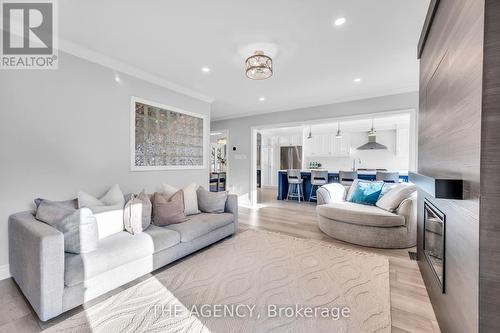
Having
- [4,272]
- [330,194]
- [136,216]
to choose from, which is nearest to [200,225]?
[136,216]

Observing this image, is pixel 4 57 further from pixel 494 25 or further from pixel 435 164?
pixel 435 164

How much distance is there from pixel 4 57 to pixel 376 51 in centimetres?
418

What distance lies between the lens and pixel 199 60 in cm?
302

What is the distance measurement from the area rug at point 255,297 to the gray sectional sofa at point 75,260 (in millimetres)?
136

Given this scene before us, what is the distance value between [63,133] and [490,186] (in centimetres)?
366

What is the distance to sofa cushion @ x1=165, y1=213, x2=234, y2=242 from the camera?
100 inches

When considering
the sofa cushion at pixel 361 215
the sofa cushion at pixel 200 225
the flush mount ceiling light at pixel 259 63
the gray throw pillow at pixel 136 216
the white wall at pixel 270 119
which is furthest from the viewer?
the white wall at pixel 270 119

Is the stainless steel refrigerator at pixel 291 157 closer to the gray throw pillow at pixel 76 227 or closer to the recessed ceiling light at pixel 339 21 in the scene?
the recessed ceiling light at pixel 339 21

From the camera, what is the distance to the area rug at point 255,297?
1.55m

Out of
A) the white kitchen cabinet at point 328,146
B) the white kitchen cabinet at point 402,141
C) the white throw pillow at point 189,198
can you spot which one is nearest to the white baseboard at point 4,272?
the white throw pillow at point 189,198

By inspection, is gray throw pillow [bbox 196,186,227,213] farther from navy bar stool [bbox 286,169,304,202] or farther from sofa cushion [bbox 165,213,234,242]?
navy bar stool [bbox 286,169,304,202]

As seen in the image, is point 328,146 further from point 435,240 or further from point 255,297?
point 255,297

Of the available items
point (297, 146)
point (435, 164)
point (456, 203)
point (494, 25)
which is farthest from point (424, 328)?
point (297, 146)

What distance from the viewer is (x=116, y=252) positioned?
1.92m
